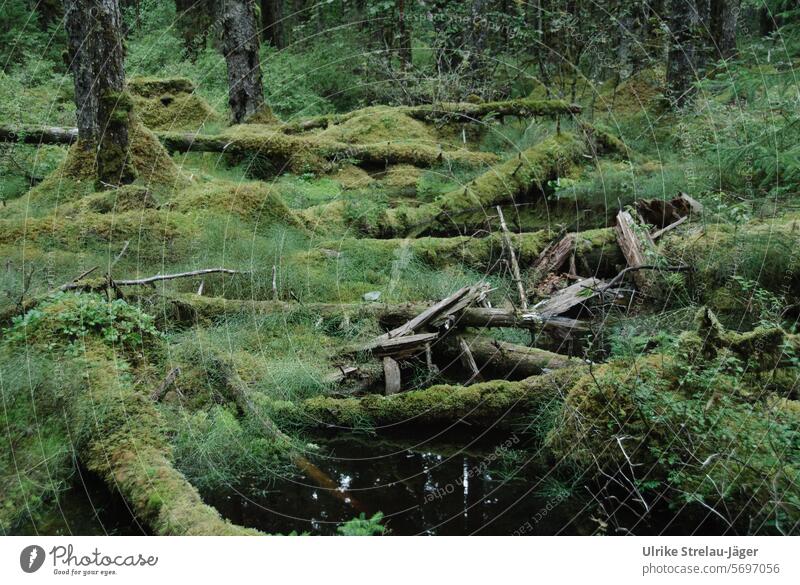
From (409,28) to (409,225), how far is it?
864cm

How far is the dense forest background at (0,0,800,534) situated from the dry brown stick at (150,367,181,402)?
0.8 inches

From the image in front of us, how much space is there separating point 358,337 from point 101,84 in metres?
4.36

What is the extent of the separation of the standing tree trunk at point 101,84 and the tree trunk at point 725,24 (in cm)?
1150

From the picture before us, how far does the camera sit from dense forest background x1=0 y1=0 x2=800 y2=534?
3.73 meters

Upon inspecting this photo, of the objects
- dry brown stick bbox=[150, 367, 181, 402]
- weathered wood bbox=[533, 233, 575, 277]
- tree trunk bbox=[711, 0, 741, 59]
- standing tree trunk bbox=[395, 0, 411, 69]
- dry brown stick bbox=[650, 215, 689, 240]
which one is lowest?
weathered wood bbox=[533, 233, 575, 277]

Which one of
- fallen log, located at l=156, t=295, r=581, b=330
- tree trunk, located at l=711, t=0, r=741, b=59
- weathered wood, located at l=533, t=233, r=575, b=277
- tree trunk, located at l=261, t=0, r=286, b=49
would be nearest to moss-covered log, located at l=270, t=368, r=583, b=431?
fallen log, located at l=156, t=295, r=581, b=330

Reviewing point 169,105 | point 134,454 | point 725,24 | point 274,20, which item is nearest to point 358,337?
point 134,454

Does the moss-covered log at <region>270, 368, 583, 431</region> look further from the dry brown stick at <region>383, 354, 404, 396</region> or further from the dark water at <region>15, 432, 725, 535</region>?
the dry brown stick at <region>383, 354, 404, 396</region>

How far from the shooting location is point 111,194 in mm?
7328

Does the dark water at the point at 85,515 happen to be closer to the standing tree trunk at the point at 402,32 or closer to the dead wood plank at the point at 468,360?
the dead wood plank at the point at 468,360

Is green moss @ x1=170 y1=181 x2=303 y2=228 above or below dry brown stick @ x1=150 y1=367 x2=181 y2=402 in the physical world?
above

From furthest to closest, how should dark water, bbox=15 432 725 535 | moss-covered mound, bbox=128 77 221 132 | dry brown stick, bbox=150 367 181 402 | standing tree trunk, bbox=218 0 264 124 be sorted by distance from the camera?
moss-covered mound, bbox=128 77 221 132
standing tree trunk, bbox=218 0 264 124
dry brown stick, bbox=150 367 181 402
dark water, bbox=15 432 725 535
